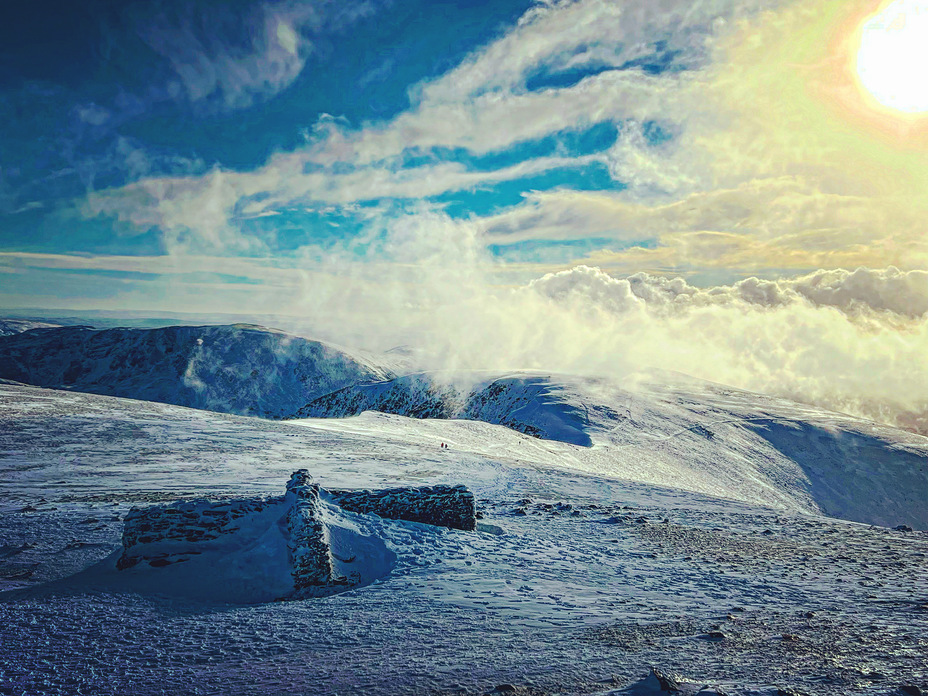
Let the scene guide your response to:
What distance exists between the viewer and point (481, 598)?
10.6 meters

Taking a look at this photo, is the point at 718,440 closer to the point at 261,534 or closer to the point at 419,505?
the point at 419,505

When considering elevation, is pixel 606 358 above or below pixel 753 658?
above

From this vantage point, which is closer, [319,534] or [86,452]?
[319,534]

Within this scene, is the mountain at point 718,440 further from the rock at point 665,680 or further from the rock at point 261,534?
the rock at point 665,680

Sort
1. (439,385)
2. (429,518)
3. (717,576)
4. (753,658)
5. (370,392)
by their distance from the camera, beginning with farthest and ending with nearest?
(370,392), (439,385), (429,518), (717,576), (753,658)

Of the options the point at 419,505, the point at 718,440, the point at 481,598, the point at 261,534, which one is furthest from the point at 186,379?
the point at 481,598

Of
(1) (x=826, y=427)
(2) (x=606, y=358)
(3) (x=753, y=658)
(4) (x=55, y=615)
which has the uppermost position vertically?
(2) (x=606, y=358)

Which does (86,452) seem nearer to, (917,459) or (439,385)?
(439,385)

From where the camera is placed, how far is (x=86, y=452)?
28.1 m

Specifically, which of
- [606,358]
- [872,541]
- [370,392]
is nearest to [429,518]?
[872,541]

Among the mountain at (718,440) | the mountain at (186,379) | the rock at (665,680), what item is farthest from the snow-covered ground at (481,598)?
the mountain at (186,379)

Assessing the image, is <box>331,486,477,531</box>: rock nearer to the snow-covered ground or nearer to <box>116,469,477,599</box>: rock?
the snow-covered ground

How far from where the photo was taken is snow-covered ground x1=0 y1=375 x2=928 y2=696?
24.0 ft

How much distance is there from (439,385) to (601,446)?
2623 inches
